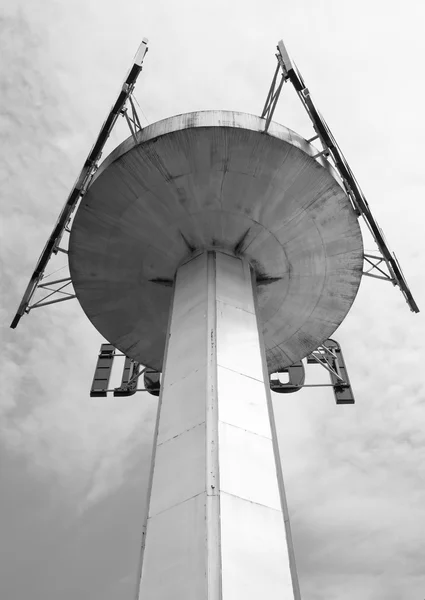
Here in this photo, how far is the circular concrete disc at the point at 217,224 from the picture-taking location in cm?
1284

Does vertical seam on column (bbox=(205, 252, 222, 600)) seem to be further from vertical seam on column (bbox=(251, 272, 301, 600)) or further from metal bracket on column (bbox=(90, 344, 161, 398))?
metal bracket on column (bbox=(90, 344, 161, 398))

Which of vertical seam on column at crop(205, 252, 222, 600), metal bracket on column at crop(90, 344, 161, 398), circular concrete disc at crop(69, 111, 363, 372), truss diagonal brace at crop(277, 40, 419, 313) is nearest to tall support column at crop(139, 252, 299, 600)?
vertical seam on column at crop(205, 252, 222, 600)

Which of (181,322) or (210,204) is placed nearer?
(181,322)

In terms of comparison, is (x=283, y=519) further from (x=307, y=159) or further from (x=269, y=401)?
(x=307, y=159)

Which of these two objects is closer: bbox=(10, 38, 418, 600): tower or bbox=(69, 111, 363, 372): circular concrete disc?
bbox=(10, 38, 418, 600): tower

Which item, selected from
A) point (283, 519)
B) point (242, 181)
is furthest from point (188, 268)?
point (283, 519)

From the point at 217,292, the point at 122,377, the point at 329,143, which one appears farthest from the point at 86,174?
the point at 122,377

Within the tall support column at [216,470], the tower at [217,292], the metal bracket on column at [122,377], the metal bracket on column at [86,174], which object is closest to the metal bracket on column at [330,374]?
the tower at [217,292]

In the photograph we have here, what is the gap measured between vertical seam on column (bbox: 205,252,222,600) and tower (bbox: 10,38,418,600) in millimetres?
28

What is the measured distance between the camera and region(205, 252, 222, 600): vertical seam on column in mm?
7805

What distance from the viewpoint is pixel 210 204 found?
13719mm

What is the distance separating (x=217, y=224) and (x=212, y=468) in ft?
23.6

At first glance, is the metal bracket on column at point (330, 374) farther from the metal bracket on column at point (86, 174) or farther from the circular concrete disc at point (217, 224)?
the metal bracket on column at point (86, 174)

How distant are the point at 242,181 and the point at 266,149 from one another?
3.43ft
